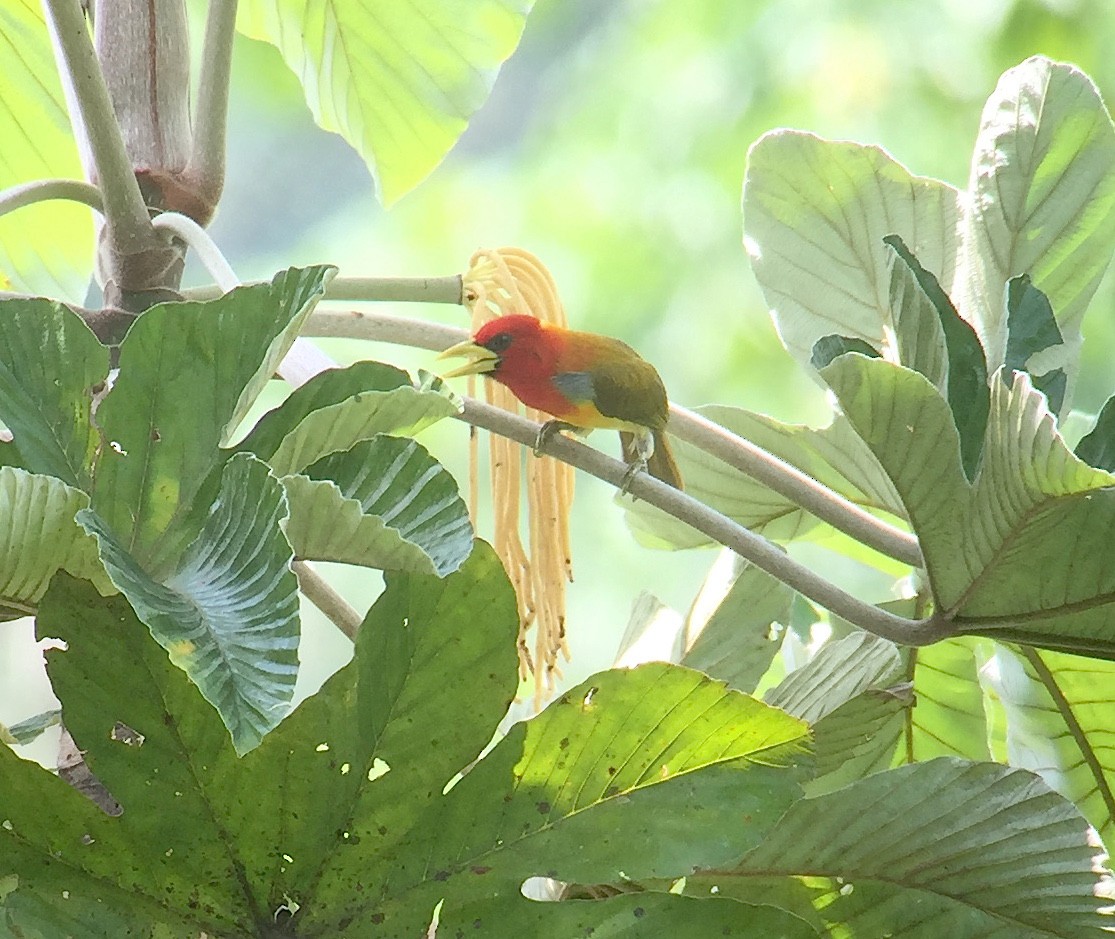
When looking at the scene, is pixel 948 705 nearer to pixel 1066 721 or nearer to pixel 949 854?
pixel 1066 721

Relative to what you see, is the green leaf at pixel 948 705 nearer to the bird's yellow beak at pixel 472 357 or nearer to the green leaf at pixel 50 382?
the bird's yellow beak at pixel 472 357

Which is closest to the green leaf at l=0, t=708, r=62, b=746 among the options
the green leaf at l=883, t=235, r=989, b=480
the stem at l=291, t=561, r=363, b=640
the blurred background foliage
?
the stem at l=291, t=561, r=363, b=640

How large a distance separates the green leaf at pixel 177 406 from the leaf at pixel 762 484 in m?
0.31

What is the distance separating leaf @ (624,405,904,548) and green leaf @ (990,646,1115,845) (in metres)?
0.10

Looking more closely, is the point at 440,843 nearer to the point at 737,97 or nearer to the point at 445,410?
the point at 445,410

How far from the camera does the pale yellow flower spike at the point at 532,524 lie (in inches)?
22.6

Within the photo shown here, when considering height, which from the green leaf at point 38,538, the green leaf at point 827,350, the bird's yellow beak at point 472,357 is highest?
the bird's yellow beak at point 472,357

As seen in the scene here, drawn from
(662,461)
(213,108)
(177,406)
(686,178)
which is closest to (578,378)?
(662,461)

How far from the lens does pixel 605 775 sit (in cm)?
39

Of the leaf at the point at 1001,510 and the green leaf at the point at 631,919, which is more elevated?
the leaf at the point at 1001,510

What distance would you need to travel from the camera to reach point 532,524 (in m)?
0.59

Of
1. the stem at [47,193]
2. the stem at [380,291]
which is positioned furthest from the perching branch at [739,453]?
the stem at [47,193]

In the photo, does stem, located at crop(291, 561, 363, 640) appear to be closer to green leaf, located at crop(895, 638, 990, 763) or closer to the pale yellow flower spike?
the pale yellow flower spike

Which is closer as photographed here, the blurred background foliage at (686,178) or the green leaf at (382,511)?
the green leaf at (382,511)
